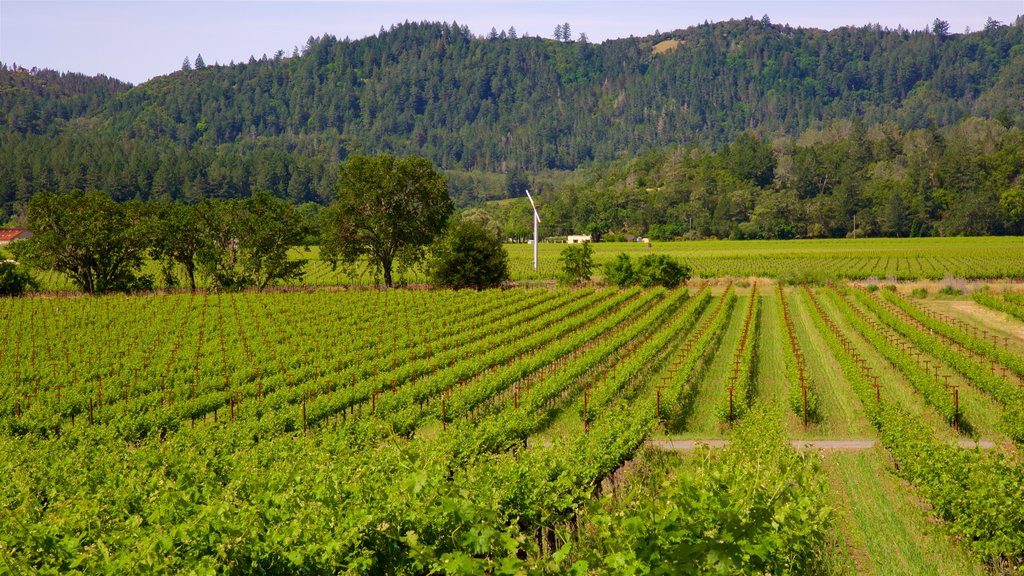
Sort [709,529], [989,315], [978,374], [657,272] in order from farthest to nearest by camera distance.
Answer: [657,272] → [989,315] → [978,374] → [709,529]

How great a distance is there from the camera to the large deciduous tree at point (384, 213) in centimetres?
6316

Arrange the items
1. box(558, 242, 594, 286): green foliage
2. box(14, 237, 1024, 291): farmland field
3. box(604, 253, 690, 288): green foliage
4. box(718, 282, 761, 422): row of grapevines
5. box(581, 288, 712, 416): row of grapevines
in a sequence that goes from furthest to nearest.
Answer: box(14, 237, 1024, 291): farmland field < box(558, 242, 594, 286): green foliage < box(604, 253, 690, 288): green foliage < box(581, 288, 712, 416): row of grapevines < box(718, 282, 761, 422): row of grapevines

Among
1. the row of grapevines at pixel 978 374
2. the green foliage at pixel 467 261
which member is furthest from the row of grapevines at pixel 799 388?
the green foliage at pixel 467 261

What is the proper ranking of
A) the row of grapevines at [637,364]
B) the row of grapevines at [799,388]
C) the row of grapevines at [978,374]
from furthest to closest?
1. the row of grapevines at [637,364]
2. the row of grapevines at [799,388]
3. the row of grapevines at [978,374]

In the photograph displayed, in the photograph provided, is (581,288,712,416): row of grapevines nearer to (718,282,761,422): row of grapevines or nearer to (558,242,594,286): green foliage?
(718,282,761,422): row of grapevines

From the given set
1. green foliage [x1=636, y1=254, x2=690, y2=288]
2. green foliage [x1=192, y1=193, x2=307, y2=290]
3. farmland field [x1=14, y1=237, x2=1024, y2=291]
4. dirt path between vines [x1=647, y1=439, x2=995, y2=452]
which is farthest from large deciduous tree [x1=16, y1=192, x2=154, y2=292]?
dirt path between vines [x1=647, y1=439, x2=995, y2=452]

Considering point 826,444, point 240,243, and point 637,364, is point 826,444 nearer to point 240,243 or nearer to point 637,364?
point 637,364

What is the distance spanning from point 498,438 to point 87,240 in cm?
5032

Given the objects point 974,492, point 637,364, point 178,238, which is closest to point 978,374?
point 637,364

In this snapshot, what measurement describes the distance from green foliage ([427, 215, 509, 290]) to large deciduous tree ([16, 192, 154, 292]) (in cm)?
2134

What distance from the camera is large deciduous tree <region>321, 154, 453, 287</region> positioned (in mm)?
63156

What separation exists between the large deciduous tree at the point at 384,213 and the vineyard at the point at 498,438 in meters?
14.0

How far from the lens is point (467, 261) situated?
198 ft

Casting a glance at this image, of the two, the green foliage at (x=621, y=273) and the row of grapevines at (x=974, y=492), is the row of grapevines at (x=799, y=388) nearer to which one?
the row of grapevines at (x=974, y=492)
